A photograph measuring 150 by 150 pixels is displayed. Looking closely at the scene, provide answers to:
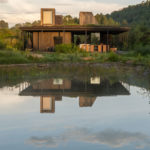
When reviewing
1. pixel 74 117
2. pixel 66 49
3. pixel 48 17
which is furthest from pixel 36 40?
pixel 74 117

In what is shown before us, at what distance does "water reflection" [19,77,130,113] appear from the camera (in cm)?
785

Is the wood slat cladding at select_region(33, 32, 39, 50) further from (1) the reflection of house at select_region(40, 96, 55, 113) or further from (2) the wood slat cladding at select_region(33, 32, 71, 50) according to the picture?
(1) the reflection of house at select_region(40, 96, 55, 113)

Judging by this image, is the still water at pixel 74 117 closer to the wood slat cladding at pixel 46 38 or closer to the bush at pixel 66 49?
the bush at pixel 66 49

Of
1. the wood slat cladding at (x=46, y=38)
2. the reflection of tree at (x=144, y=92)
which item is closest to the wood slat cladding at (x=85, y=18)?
the wood slat cladding at (x=46, y=38)

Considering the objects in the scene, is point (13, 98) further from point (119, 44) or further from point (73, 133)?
point (119, 44)

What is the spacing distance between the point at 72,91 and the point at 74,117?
3.43 m

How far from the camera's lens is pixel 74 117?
20.2 feet

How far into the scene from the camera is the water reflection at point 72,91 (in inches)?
309

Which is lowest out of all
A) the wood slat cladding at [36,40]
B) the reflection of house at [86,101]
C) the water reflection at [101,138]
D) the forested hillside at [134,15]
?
the water reflection at [101,138]

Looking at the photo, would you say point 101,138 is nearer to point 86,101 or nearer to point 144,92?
point 86,101

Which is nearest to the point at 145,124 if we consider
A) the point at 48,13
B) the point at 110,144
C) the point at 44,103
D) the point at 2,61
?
the point at 110,144

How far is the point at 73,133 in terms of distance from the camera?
16.3 feet

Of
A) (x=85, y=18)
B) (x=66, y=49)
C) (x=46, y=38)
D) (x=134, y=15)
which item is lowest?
(x=66, y=49)

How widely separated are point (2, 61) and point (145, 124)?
14.6 metres
